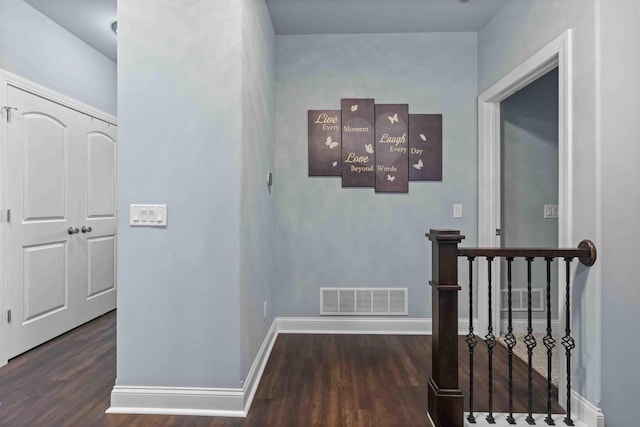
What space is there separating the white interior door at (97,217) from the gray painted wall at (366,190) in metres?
1.89

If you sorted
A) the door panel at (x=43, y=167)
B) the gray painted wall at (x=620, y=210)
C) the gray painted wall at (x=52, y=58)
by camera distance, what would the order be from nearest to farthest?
1. the gray painted wall at (x=620, y=210)
2. the gray painted wall at (x=52, y=58)
3. the door panel at (x=43, y=167)

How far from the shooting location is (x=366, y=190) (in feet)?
10.8

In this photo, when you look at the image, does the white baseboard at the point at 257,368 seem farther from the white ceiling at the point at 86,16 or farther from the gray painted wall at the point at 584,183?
the white ceiling at the point at 86,16

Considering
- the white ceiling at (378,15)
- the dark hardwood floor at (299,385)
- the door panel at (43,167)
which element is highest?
the white ceiling at (378,15)

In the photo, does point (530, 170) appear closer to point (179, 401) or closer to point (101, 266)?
point (179, 401)

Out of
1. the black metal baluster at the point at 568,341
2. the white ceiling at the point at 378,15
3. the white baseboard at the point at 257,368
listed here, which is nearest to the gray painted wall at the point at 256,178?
the white baseboard at the point at 257,368

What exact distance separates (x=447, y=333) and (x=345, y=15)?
253 cm

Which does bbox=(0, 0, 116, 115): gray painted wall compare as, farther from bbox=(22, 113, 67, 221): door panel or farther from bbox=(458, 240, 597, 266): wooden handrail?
bbox=(458, 240, 597, 266): wooden handrail

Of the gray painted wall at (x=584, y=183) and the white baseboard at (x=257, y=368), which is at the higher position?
the gray painted wall at (x=584, y=183)

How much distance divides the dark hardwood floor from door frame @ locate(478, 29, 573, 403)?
57 centimetres

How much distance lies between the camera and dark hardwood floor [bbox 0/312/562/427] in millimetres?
1919

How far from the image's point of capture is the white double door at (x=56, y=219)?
2.77m

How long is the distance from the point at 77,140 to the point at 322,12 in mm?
2512

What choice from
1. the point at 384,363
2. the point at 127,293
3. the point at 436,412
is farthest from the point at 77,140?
A: the point at 436,412
